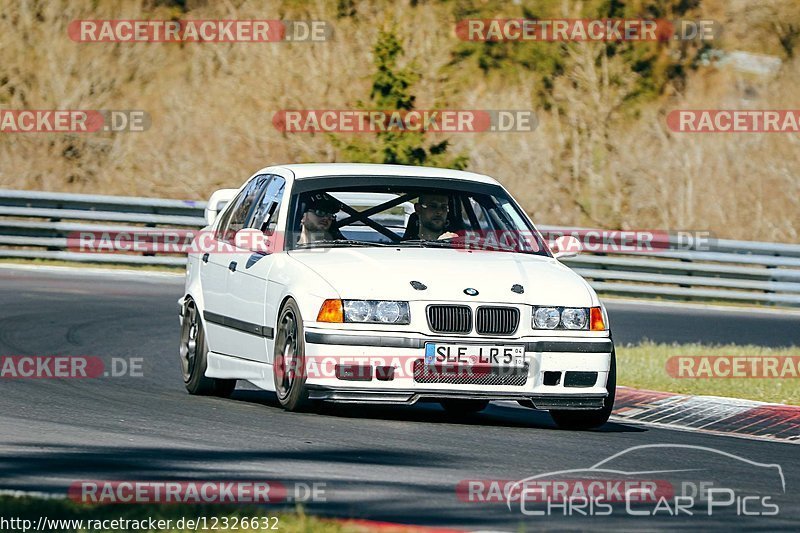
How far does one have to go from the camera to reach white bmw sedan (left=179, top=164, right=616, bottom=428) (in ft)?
31.1

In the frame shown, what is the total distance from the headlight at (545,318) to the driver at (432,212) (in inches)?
59.2

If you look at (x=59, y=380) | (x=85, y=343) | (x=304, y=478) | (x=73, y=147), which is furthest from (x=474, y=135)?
(x=304, y=478)

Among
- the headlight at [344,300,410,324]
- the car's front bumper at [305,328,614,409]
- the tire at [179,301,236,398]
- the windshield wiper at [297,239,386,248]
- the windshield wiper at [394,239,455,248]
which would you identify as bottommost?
the tire at [179,301,236,398]

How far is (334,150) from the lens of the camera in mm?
29469

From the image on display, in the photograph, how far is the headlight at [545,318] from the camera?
9664mm

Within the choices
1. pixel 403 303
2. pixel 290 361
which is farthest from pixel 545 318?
pixel 290 361

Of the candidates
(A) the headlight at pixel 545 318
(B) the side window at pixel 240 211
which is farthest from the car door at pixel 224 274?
(A) the headlight at pixel 545 318

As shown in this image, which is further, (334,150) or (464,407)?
(334,150)

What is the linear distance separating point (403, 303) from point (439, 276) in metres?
0.34

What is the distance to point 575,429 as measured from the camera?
10.4 metres
